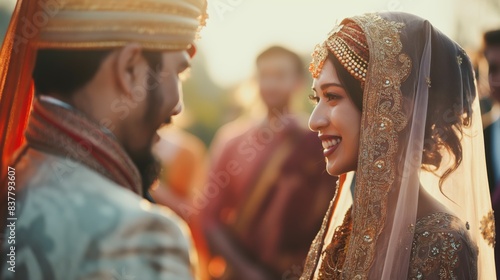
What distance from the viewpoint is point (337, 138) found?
298 cm

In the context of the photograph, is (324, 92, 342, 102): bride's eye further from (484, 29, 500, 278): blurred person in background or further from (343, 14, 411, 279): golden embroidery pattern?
(484, 29, 500, 278): blurred person in background

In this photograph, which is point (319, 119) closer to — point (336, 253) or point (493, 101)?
point (336, 253)

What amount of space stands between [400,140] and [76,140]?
1285mm

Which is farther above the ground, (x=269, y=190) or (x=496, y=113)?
(x=496, y=113)

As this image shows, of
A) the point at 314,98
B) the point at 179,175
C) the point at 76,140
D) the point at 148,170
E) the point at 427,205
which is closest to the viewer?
the point at 76,140

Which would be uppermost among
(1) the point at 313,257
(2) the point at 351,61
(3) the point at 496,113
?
(2) the point at 351,61

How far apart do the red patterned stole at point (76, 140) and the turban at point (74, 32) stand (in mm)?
184

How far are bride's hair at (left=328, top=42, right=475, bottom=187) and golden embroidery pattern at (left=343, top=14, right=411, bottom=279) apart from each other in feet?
0.31

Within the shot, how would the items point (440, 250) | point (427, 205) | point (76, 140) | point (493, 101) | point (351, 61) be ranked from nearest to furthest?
1. point (76, 140)
2. point (440, 250)
3. point (427, 205)
4. point (351, 61)
5. point (493, 101)

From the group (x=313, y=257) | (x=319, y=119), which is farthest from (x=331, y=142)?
(x=313, y=257)

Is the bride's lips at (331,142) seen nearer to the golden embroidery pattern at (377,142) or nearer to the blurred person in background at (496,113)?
the golden embroidery pattern at (377,142)

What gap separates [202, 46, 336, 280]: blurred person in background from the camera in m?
5.41

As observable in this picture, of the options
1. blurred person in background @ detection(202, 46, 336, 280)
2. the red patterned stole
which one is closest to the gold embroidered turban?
the red patterned stole

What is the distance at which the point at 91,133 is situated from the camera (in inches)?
82.0
